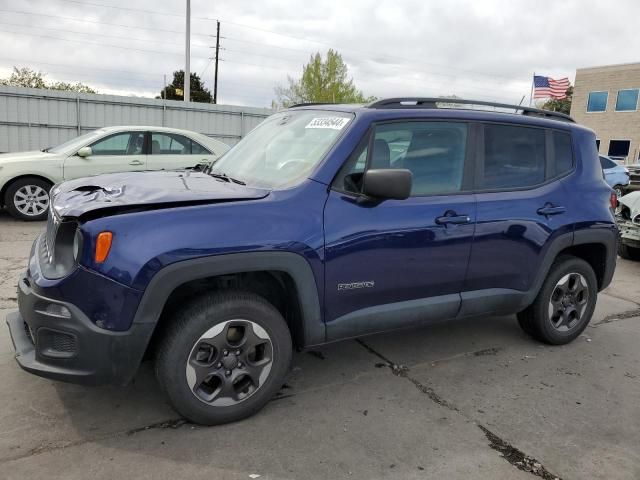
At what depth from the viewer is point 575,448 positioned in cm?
292

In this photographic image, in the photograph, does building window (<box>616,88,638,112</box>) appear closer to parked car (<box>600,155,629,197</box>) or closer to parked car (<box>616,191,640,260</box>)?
parked car (<box>600,155,629,197</box>)

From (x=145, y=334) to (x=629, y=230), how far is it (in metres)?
7.45

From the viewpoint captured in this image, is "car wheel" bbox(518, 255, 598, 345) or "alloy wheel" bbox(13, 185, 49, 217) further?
"alloy wheel" bbox(13, 185, 49, 217)

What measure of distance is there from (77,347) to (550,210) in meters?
3.27

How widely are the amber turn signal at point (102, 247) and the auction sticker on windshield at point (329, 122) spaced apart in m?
1.53

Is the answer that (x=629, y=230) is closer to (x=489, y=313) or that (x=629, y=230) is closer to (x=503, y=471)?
(x=489, y=313)

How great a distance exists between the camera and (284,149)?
3562 millimetres

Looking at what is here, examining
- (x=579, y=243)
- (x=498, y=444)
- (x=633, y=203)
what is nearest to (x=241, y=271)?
(x=498, y=444)

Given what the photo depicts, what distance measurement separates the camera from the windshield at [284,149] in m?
3.25

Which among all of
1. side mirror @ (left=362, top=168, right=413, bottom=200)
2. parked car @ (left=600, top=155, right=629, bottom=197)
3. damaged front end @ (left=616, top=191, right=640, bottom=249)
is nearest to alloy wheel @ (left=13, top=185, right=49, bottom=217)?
side mirror @ (left=362, top=168, right=413, bottom=200)

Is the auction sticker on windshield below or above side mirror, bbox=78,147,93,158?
above

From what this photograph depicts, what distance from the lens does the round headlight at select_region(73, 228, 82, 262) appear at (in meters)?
2.56

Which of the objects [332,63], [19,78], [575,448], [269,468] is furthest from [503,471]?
[19,78]

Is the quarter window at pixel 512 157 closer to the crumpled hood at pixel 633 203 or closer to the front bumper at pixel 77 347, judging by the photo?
the front bumper at pixel 77 347
